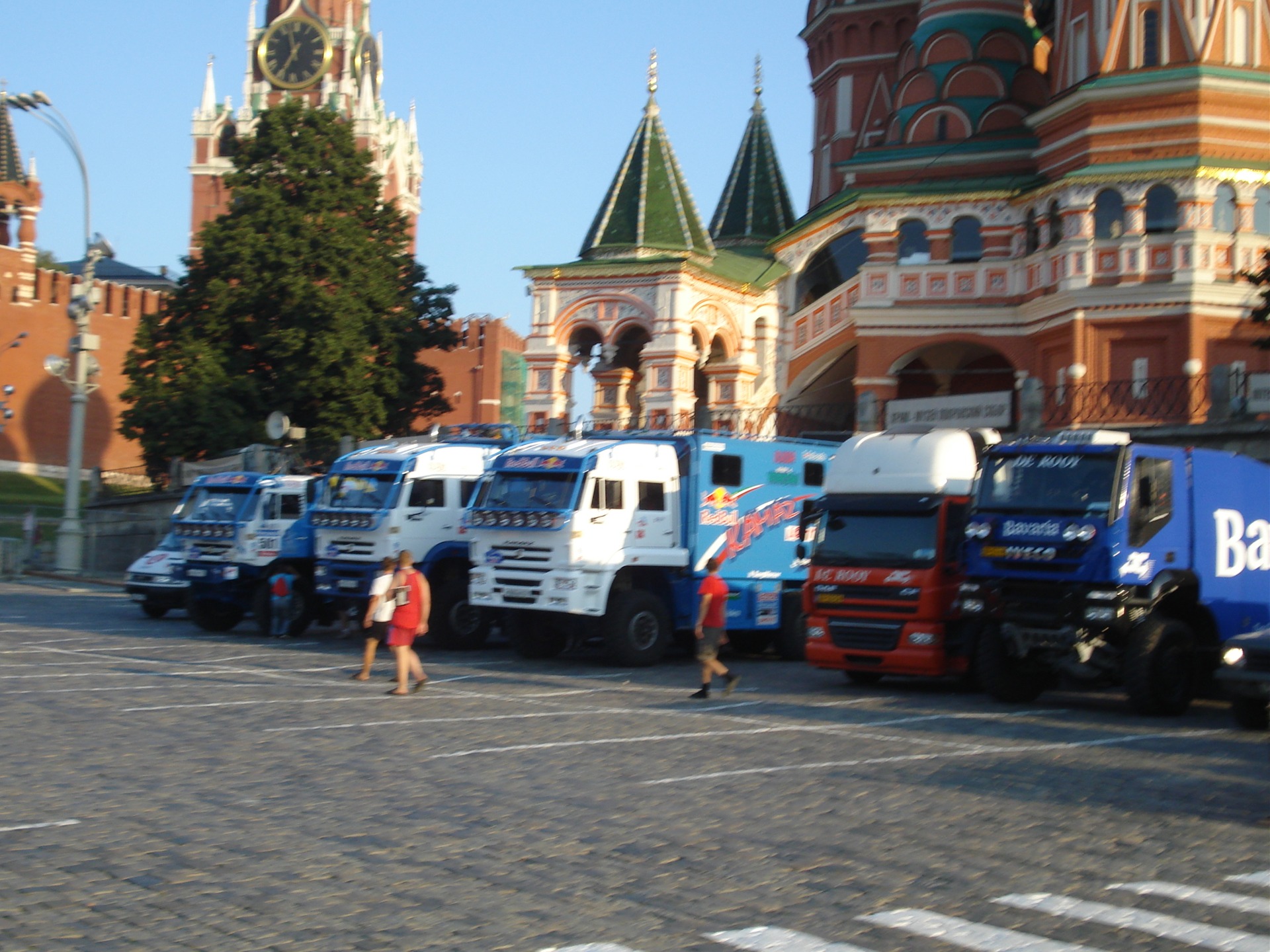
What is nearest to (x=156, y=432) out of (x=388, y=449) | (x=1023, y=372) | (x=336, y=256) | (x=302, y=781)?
(x=336, y=256)

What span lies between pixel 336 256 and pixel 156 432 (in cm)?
763

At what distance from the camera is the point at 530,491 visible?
20.9m

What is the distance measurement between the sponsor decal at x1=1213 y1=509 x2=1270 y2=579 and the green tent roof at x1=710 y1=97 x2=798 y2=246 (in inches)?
1084

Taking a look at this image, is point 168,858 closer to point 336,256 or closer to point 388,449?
point 388,449

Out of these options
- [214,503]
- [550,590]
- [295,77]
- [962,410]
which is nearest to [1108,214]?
[962,410]

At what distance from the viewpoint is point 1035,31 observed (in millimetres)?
36281

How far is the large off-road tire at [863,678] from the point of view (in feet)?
62.7

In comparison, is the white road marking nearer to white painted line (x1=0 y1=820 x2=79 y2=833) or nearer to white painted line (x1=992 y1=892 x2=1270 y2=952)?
white painted line (x1=0 y1=820 x2=79 y2=833)

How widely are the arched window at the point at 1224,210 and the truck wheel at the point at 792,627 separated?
1394 centimetres

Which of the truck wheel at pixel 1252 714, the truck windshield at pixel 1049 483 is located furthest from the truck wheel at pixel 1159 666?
the truck windshield at pixel 1049 483

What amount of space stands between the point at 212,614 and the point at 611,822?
59.1ft

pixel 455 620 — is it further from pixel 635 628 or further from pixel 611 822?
pixel 611 822

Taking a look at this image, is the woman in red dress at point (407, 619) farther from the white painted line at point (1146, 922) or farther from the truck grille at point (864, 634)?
the white painted line at point (1146, 922)

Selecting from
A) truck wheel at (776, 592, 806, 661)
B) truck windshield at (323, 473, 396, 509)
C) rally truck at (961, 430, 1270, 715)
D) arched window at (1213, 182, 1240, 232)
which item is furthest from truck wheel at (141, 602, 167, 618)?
arched window at (1213, 182, 1240, 232)
